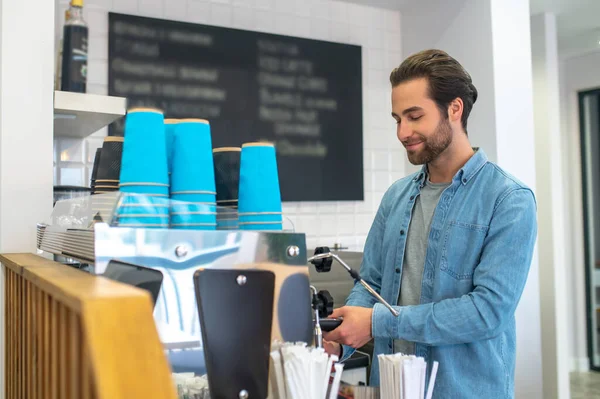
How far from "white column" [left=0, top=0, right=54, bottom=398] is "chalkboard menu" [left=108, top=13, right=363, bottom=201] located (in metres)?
0.97

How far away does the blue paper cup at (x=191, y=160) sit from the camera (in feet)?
3.71

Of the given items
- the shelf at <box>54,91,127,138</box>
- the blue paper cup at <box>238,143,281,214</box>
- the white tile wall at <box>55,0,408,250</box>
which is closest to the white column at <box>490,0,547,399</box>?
the white tile wall at <box>55,0,408,250</box>

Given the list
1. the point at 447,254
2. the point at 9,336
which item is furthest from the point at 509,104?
the point at 9,336

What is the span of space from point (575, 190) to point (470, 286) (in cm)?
399

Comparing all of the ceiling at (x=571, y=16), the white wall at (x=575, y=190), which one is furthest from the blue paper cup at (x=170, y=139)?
the white wall at (x=575, y=190)

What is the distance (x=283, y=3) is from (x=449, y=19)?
92 centimetres

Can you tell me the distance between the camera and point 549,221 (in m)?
3.97

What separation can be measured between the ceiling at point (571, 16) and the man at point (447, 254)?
184cm

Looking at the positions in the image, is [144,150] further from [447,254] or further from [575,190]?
[575,190]

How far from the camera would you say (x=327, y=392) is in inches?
41.8

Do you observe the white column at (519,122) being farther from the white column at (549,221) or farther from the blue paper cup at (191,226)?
the blue paper cup at (191,226)

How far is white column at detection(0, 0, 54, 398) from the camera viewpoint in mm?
1648

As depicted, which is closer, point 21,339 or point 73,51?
point 21,339

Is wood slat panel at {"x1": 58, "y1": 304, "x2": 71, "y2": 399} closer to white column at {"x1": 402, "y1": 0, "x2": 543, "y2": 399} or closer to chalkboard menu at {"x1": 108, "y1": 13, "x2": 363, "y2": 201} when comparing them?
chalkboard menu at {"x1": 108, "y1": 13, "x2": 363, "y2": 201}
